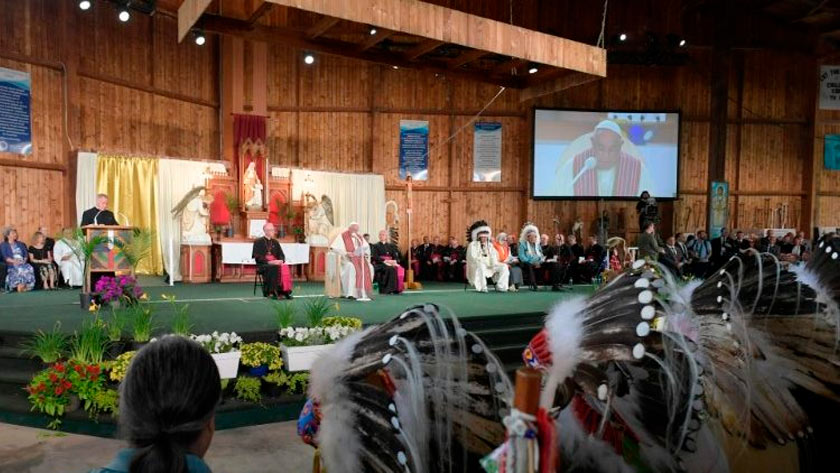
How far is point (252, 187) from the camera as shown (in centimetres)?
1183

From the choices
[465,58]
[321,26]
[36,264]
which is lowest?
[36,264]

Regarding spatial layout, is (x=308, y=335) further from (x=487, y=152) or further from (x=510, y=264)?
(x=487, y=152)

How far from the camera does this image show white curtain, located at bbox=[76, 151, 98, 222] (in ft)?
34.4

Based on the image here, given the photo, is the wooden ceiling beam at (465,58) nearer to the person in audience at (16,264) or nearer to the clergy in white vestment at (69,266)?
the clergy in white vestment at (69,266)

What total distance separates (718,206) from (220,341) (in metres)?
12.7

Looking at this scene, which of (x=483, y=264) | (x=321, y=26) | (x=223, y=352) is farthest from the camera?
(x=483, y=264)

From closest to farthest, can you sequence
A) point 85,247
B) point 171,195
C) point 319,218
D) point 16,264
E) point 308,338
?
point 308,338
point 85,247
point 16,264
point 171,195
point 319,218

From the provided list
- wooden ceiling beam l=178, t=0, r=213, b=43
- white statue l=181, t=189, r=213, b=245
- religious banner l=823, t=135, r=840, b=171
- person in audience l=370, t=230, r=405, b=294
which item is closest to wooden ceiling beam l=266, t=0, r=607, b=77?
wooden ceiling beam l=178, t=0, r=213, b=43

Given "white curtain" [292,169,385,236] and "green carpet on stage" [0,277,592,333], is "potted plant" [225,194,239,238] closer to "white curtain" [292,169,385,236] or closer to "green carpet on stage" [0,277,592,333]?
"white curtain" [292,169,385,236]

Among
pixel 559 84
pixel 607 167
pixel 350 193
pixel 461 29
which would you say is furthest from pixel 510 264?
pixel 607 167

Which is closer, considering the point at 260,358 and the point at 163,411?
the point at 163,411

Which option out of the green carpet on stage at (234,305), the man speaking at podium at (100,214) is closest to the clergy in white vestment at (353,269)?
the green carpet on stage at (234,305)

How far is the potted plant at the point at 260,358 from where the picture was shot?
504 centimetres

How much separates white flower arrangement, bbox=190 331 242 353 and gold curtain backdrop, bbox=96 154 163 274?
6.90m
